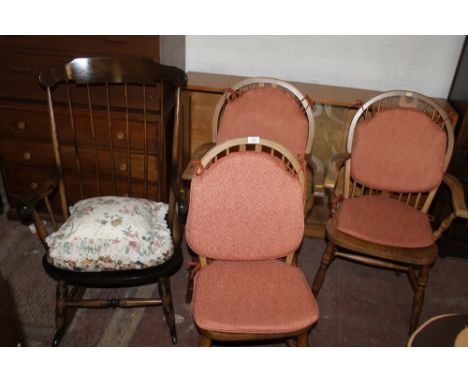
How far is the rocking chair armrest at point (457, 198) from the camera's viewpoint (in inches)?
77.5

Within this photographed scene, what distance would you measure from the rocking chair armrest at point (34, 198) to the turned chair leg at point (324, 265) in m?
1.39

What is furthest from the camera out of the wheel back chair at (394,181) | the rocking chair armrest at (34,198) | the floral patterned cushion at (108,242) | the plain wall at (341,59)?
the plain wall at (341,59)

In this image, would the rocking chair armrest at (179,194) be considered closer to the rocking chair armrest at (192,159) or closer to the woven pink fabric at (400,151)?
the rocking chair armrest at (192,159)

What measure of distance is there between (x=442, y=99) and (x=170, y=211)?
6.28ft

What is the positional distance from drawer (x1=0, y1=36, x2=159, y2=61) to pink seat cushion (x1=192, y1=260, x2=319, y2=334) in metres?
1.25

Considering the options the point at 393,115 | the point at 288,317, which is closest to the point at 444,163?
the point at 393,115

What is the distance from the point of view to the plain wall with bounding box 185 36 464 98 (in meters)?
2.67

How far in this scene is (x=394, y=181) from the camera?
2.27 m

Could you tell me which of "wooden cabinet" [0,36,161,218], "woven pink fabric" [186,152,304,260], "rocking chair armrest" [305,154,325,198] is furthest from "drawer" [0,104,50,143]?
"rocking chair armrest" [305,154,325,198]

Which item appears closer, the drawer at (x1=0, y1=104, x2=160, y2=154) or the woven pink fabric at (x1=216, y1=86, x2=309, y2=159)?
the woven pink fabric at (x1=216, y1=86, x2=309, y2=159)

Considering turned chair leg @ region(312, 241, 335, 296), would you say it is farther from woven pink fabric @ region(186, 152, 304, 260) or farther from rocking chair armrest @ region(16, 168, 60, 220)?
rocking chair armrest @ region(16, 168, 60, 220)

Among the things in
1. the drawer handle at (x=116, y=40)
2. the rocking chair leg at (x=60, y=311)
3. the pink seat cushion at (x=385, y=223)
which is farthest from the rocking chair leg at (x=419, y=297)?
the drawer handle at (x=116, y=40)

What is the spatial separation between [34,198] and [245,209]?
0.88 metres

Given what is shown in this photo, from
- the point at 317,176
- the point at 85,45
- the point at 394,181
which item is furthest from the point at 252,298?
the point at 85,45
